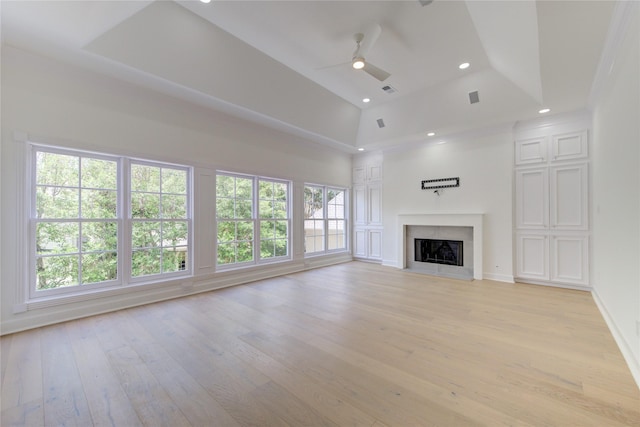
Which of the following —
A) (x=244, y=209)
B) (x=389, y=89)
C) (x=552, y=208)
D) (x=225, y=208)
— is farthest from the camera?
(x=244, y=209)

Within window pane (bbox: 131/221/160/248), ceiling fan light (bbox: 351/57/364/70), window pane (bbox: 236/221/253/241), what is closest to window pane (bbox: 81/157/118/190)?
window pane (bbox: 131/221/160/248)

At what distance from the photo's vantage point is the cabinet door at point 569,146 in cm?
432

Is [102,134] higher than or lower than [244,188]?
higher

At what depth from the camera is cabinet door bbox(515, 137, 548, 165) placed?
184 inches

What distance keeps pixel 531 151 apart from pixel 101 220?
7006 millimetres

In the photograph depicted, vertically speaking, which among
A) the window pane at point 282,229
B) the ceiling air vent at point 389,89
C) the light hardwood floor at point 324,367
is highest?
the ceiling air vent at point 389,89

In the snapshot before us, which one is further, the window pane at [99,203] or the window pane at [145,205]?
the window pane at [145,205]

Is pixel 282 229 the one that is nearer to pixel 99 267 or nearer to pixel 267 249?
pixel 267 249

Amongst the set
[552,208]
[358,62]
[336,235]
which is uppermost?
[358,62]

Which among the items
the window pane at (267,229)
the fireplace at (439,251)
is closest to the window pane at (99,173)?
the window pane at (267,229)

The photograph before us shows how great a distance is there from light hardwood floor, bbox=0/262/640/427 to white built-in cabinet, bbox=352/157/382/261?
3.27m

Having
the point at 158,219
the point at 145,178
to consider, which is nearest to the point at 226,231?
the point at 158,219

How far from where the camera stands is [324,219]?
267 inches

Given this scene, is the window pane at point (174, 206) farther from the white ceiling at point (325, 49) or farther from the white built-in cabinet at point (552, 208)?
the white built-in cabinet at point (552, 208)
